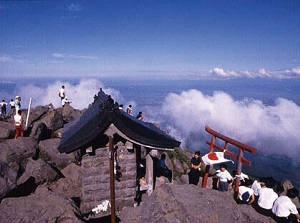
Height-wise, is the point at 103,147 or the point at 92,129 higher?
the point at 92,129

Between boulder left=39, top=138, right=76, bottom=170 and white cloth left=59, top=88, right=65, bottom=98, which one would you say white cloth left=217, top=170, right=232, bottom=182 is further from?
white cloth left=59, top=88, right=65, bottom=98

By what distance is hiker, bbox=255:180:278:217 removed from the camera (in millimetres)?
9938

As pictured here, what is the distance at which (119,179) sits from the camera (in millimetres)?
A: 11602

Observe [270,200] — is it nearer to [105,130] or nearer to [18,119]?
[105,130]

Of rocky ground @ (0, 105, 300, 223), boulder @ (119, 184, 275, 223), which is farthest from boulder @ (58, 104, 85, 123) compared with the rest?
boulder @ (119, 184, 275, 223)

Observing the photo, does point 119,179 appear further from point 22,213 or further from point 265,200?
point 265,200

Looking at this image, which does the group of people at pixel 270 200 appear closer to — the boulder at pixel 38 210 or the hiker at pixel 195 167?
the hiker at pixel 195 167

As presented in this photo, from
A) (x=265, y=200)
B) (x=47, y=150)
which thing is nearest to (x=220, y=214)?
(x=265, y=200)

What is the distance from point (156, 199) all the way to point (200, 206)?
1.46m

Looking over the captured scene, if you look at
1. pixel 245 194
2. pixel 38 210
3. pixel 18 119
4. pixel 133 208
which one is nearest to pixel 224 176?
pixel 245 194

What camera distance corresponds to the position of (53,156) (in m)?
18.3

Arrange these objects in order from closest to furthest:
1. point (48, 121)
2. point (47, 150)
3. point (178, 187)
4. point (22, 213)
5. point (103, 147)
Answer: point (22, 213)
point (178, 187)
point (103, 147)
point (47, 150)
point (48, 121)

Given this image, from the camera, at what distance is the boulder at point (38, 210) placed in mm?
7132

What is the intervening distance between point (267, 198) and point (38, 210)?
28.0ft
